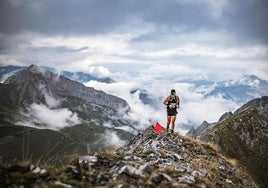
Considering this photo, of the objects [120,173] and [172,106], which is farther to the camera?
[172,106]

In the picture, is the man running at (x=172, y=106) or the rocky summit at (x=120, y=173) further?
the man running at (x=172, y=106)

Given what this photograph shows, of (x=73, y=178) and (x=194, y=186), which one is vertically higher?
(x=73, y=178)

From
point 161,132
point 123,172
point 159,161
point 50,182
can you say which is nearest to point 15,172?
point 50,182

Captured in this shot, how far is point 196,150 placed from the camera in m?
22.8

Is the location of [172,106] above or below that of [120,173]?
above

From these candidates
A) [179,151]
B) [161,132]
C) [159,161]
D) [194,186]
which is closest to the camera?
[194,186]

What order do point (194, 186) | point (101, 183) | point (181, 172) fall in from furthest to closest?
1. point (181, 172)
2. point (194, 186)
3. point (101, 183)

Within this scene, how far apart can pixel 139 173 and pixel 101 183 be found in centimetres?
191

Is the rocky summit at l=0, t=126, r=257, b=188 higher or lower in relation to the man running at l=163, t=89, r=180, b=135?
lower

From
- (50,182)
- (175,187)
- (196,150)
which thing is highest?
(50,182)

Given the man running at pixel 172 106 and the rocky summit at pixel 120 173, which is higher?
the man running at pixel 172 106

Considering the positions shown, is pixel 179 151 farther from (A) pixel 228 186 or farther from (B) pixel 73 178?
(B) pixel 73 178

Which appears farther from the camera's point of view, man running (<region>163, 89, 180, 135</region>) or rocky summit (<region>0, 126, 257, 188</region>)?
man running (<region>163, 89, 180, 135</region>)

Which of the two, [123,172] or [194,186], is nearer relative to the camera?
[123,172]
